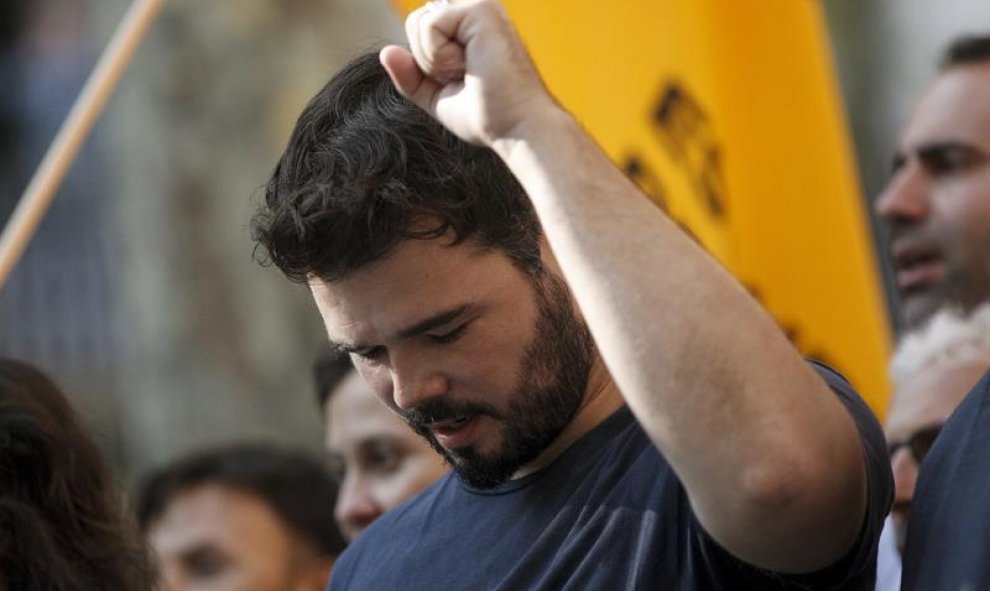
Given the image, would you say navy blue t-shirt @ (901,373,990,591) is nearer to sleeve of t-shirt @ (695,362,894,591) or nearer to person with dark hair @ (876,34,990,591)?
sleeve of t-shirt @ (695,362,894,591)

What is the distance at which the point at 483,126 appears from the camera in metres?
2.08

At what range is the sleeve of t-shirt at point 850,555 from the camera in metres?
2.05

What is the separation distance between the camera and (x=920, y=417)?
3295mm

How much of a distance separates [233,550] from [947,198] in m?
1.61

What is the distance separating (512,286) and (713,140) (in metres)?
2.19

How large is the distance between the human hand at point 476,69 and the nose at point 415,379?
0.33 metres

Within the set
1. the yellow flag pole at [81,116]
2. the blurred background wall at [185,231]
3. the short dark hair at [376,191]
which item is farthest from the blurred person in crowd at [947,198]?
the blurred background wall at [185,231]

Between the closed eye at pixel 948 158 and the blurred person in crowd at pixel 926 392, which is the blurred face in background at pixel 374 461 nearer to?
the blurred person in crowd at pixel 926 392

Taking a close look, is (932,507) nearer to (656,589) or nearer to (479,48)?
(656,589)

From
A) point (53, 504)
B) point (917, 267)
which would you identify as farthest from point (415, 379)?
point (917, 267)

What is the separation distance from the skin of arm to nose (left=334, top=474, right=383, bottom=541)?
181 cm

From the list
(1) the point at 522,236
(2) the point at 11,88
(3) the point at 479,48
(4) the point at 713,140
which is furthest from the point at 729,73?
(2) the point at 11,88

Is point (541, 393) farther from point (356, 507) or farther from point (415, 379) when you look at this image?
point (356, 507)

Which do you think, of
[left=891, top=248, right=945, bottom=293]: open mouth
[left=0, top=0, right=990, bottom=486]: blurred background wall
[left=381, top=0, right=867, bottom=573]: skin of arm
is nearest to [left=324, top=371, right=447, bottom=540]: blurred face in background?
[left=891, top=248, right=945, bottom=293]: open mouth
